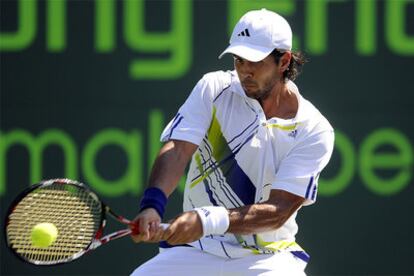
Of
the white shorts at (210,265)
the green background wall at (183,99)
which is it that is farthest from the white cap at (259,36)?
the green background wall at (183,99)

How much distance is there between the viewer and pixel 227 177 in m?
5.40

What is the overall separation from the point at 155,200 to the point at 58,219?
417 millimetres

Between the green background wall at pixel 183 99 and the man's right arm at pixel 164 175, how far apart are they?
229 cm

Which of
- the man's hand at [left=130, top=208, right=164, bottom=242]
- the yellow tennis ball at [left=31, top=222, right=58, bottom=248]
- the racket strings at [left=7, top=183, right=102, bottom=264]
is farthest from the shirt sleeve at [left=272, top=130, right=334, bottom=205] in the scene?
the yellow tennis ball at [left=31, top=222, right=58, bottom=248]

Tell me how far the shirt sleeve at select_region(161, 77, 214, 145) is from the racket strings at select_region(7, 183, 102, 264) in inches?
20.0

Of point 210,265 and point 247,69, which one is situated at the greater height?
point 247,69

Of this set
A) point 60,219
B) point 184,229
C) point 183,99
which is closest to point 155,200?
A: point 184,229

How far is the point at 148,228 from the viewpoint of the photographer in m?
4.74

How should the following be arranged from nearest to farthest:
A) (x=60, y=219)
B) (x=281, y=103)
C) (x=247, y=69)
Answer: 1. (x=60, y=219)
2. (x=247, y=69)
3. (x=281, y=103)

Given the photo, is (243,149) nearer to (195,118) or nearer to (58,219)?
(195,118)

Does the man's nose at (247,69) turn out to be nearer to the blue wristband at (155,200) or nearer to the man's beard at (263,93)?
the man's beard at (263,93)

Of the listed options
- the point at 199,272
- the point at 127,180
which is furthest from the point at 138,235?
the point at 127,180

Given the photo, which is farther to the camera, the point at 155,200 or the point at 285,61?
the point at 285,61

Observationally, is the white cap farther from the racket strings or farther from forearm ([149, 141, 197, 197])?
the racket strings
